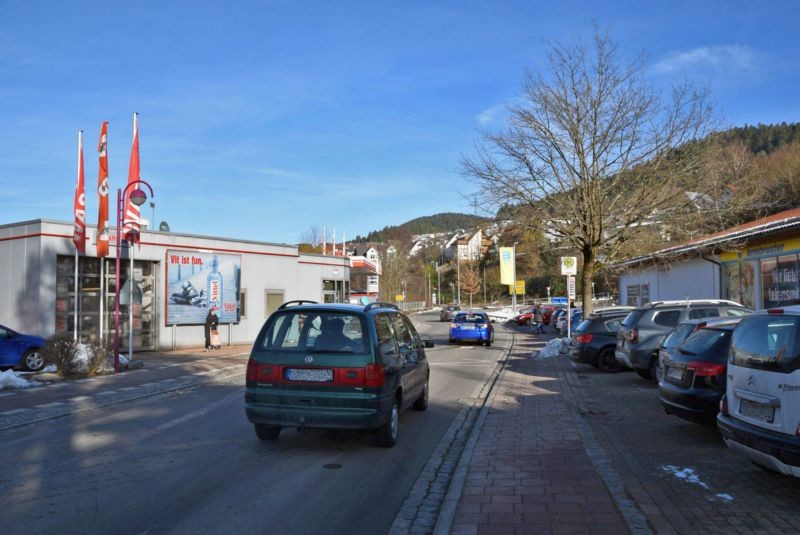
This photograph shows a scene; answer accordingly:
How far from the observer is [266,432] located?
796 cm

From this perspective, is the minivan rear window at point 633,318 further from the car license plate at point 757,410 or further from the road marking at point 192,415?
the car license plate at point 757,410

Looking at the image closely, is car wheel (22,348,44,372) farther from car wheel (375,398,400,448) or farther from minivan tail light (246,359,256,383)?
A: car wheel (375,398,400,448)

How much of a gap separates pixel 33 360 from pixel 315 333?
37.5 ft

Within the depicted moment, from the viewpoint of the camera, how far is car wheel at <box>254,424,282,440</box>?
7902mm

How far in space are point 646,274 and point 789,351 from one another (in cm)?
2844

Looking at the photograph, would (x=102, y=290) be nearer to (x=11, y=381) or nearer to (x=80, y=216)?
(x=80, y=216)

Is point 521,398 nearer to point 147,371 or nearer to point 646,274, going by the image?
point 147,371

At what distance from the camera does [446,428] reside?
9.11 metres

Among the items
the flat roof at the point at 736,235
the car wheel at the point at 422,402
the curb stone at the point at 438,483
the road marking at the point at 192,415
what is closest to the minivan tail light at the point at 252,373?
the road marking at the point at 192,415

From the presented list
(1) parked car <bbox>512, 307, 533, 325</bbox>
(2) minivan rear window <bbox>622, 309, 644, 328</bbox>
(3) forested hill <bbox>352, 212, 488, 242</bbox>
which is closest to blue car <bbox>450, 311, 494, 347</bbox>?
(2) minivan rear window <bbox>622, 309, 644, 328</bbox>

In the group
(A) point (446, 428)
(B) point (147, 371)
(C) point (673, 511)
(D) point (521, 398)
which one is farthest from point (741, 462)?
(B) point (147, 371)

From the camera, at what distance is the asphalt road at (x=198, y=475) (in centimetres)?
502

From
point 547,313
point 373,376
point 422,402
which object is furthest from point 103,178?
point 547,313

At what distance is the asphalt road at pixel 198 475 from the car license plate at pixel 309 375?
33.5 inches
